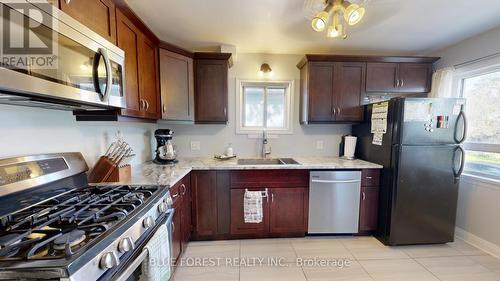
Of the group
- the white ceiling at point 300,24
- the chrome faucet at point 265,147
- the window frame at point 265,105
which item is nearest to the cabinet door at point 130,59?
the white ceiling at point 300,24

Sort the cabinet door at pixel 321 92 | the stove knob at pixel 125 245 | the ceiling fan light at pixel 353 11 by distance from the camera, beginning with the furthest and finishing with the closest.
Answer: the cabinet door at pixel 321 92, the ceiling fan light at pixel 353 11, the stove knob at pixel 125 245

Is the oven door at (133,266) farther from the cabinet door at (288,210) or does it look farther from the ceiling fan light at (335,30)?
the ceiling fan light at (335,30)

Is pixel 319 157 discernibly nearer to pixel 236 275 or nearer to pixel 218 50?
pixel 236 275

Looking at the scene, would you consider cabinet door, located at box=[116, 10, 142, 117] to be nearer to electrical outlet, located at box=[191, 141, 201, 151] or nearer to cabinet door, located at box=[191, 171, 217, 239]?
cabinet door, located at box=[191, 171, 217, 239]

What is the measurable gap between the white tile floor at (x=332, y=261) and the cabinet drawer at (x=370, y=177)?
653 mm

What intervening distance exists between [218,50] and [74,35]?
6.35 feet

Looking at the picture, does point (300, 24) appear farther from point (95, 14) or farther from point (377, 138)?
point (95, 14)

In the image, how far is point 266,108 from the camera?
9.80ft

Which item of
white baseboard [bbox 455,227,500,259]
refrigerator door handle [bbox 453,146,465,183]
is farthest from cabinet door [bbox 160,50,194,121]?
white baseboard [bbox 455,227,500,259]

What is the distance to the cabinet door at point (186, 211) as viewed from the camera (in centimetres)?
201

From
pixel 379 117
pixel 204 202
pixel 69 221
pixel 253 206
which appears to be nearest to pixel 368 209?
pixel 379 117

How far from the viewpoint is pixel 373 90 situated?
8.72ft

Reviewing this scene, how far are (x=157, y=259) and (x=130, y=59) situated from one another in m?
1.43

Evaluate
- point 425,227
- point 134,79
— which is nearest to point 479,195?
point 425,227
